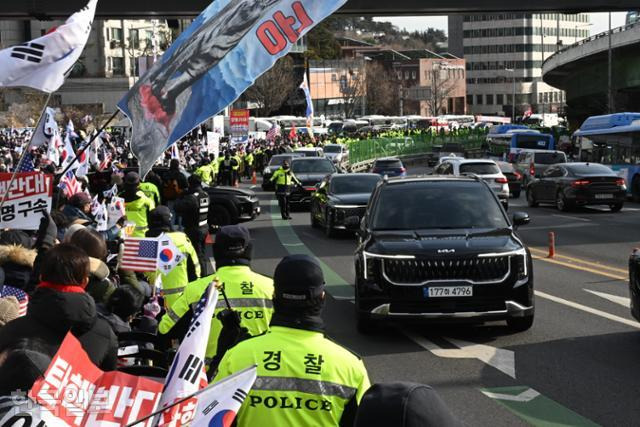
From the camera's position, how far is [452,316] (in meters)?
11.6

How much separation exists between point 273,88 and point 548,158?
3440 inches

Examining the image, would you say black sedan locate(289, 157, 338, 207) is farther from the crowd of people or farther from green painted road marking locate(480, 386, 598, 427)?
the crowd of people

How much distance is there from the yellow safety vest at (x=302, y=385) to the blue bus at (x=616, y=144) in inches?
1359

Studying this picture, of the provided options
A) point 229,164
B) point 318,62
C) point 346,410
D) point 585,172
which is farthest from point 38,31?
point 346,410

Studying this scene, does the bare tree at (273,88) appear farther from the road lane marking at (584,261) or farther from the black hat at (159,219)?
the black hat at (159,219)

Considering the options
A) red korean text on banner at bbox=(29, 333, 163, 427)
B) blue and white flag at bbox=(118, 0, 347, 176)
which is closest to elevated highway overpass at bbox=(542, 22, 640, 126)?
blue and white flag at bbox=(118, 0, 347, 176)

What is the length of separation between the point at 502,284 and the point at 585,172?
23014 mm

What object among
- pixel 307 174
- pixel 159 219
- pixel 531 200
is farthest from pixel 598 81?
pixel 159 219

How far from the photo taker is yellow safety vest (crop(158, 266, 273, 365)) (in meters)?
6.51

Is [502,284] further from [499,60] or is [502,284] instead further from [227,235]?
[499,60]

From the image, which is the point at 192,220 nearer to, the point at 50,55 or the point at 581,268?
the point at 50,55

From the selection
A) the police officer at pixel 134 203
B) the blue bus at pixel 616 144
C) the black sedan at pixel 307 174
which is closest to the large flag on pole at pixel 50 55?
the police officer at pixel 134 203

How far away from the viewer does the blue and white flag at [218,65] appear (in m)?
7.27

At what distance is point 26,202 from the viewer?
10461 mm
